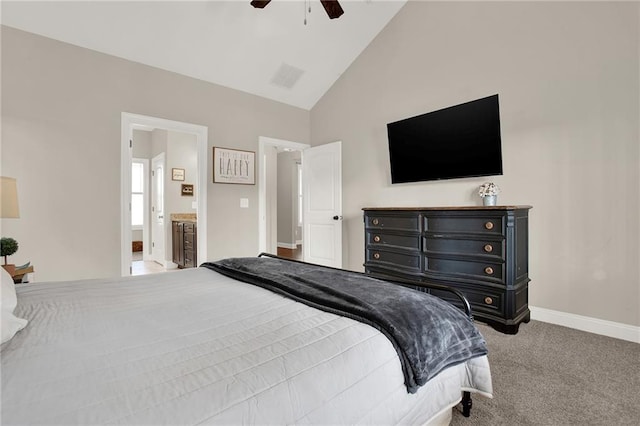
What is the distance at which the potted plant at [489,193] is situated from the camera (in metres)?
3.02

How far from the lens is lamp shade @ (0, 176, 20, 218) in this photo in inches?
84.5

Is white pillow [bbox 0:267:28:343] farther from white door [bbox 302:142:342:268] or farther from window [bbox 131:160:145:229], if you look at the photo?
window [bbox 131:160:145:229]

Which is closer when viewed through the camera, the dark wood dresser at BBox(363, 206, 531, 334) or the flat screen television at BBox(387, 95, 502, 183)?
the dark wood dresser at BBox(363, 206, 531, 334)

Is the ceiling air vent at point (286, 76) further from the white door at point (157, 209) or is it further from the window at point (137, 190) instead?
the window at point (137, 190)

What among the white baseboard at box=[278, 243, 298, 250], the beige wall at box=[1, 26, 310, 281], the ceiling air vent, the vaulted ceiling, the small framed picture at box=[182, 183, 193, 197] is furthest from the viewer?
the white baseboard at box=[278, 243, 298, 250]

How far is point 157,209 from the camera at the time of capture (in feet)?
21.6

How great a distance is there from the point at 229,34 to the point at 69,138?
202cm

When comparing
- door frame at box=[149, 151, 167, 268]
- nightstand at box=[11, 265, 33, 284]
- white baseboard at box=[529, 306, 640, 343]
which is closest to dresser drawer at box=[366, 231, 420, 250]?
white baseboard at box=[529, 306, 640, 343]

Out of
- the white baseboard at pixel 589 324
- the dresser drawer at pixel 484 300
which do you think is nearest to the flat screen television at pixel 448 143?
the dresser drawer at pixel 484 300

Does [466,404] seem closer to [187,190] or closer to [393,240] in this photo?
[393,240]

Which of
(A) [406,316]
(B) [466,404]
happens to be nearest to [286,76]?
(A) [406,316]

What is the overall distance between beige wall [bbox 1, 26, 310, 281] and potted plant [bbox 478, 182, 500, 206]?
348 centimetres

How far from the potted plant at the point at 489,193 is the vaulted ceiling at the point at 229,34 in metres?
2.62

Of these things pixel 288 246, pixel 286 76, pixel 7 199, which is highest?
pixel 286 76
